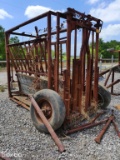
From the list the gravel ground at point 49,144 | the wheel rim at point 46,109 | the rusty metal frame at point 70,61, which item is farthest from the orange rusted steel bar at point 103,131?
the wheel rim at point 46,109

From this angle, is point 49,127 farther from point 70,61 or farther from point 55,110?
point 70,61

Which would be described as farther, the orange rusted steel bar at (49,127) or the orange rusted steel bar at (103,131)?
the orange rusted steel bar at (103,131)

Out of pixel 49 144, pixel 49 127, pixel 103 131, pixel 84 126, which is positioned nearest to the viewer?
pixel 49 144

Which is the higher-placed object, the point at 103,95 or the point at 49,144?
the point at 103,95

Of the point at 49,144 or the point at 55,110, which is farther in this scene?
the point at 55,110

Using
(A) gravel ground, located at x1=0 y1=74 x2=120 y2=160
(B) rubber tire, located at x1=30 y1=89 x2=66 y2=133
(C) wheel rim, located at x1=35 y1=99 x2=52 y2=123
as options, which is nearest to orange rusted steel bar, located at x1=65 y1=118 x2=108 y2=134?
(A) gravel ground, located at x1=0 y1=74 x2=120 y2=160

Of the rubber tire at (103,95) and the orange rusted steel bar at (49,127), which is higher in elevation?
the rubber tire at (103,95)

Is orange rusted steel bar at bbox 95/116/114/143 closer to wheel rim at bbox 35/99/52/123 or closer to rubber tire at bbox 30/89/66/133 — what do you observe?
rubber tire at bbox 30/89/66/133

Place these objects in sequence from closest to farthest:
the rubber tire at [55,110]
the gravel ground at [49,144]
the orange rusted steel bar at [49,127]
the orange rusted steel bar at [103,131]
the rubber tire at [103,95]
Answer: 1. the gravel ground at [49,144]
2. the orange rusted steel bar at [49,127]
3. the orange rusted steel bar at [103,131]
4. the rubber tire at [55,110]
5. the rubber tire at [103,95]

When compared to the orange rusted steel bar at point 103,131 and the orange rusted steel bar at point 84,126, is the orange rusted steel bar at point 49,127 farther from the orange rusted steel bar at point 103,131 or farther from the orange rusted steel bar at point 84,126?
the orange rusted steel bar at point 103,131

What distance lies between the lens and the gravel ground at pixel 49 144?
282cm

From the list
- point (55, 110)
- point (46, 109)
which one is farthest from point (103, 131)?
point (46, 109)

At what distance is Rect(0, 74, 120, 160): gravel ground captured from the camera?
2824 mm

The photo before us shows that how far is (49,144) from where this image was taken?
10.4 feet
